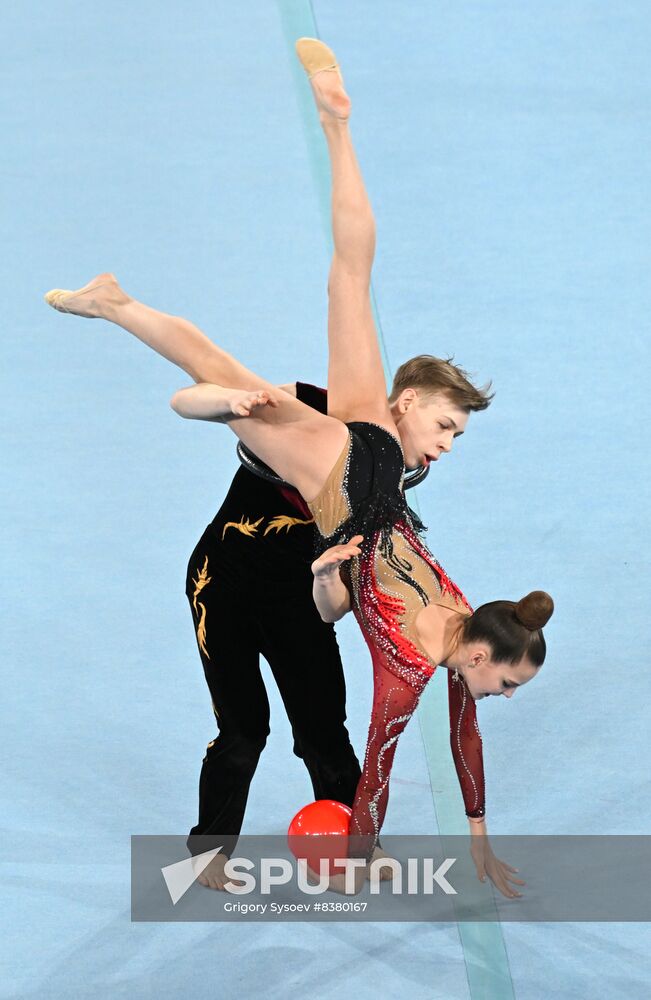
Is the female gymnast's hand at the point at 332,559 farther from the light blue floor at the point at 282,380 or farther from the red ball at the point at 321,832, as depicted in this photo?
the light blue floor at the point at 282,380

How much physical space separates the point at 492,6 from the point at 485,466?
4.06m

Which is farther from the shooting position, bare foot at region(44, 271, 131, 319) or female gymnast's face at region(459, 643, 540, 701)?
bare foot at region(44, 271, 131, 319)

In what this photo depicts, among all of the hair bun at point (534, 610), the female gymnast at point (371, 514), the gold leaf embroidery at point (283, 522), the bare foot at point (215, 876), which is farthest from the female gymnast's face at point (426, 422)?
the bare foot at point (215, 876)

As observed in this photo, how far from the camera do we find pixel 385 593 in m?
3.81

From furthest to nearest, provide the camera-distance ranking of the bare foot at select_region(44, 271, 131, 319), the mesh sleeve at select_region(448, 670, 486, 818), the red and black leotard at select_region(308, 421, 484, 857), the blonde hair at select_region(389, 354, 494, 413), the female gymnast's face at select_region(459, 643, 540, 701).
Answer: the bare foot at select_region(44, 271, 131, 319) → the blonde hair at select_region(389, 354, 494, 413) → the mesh sleeve at select_region(448, 670, 486, 818) → the red and black leotard at select_region(308, 421, 484, 857) → the female gymnast's face at select_region(459, 643, 540, 701)

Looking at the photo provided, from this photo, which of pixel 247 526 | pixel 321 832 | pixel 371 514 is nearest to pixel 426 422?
pixel 371 514

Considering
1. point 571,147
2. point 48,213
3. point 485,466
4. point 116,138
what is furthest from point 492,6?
point 485,466

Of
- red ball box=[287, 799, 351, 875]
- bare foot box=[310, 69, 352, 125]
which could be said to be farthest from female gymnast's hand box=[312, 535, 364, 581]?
bare foot box=[310, 69, 352, 125]

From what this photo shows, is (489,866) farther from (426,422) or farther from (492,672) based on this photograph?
(426,422)

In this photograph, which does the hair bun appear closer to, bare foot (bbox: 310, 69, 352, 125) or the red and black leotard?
the red and black leotard

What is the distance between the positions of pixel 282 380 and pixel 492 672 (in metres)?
2.63

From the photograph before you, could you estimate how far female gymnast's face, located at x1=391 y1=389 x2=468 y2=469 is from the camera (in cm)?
396

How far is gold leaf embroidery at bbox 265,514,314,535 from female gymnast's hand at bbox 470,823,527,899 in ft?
2.92

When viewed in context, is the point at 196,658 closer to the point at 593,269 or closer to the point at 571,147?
the point at 593,269
